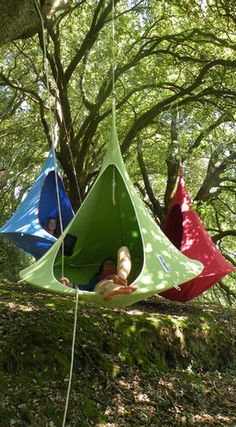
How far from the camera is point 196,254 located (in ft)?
15.8

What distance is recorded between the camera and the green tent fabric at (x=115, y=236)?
3.14 meters

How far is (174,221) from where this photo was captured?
6.05 meters

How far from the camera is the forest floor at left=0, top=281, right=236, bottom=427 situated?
3203 millimetres

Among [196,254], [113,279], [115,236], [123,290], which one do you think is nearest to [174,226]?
[196,254]

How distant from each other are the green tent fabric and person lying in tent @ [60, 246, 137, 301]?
12 centimetres

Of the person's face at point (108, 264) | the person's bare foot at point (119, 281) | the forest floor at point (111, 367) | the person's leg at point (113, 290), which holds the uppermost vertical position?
the person's face at point (108, 264)

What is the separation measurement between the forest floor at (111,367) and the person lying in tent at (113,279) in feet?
1.77

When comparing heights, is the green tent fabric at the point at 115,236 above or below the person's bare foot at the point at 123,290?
→ above

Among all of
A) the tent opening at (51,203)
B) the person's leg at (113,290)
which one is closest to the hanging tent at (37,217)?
the tent opening at (51,203)

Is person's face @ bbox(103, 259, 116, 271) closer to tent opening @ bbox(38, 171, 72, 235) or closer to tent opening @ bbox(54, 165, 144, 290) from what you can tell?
tent opening @ bbox(54, 165, 144, 290)

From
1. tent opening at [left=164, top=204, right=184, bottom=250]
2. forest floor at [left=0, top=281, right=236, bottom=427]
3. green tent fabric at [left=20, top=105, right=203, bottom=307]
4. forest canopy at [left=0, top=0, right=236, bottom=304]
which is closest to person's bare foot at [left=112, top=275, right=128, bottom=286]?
green tent fabric at [left=20, top=105, right=203, bottom=307]

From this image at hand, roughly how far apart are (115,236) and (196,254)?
36.8 inches

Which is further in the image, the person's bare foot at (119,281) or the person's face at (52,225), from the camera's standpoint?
the person's face at (52,225)

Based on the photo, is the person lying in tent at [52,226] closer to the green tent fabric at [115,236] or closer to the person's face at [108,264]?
the green tent fabric at [115,236]
